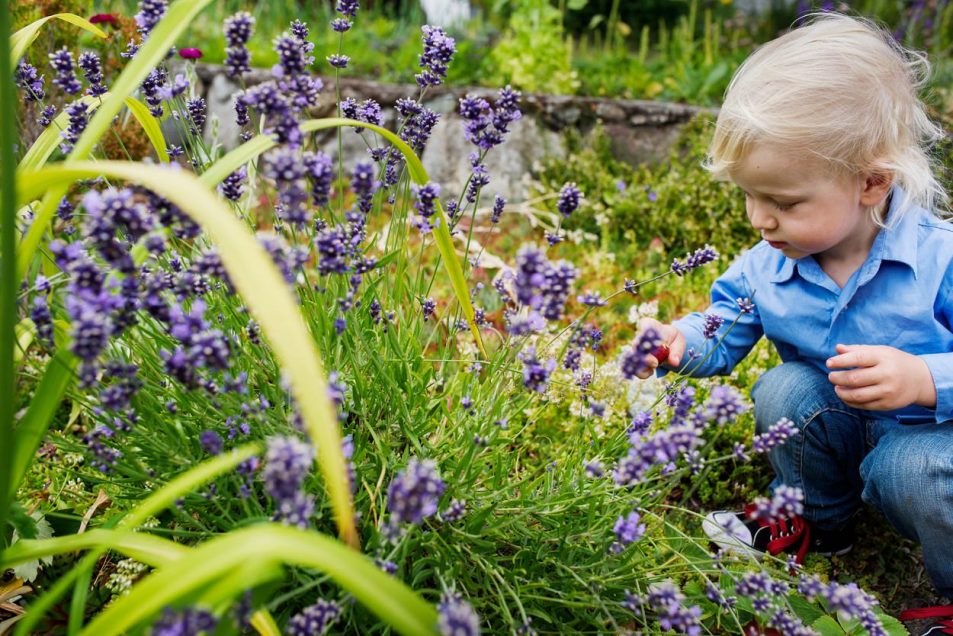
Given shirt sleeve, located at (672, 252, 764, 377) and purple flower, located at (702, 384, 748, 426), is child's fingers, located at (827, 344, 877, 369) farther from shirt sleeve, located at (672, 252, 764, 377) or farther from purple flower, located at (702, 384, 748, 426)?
purple flower, located at (702, 384, 748, 426)

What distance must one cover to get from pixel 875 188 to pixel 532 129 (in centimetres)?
271

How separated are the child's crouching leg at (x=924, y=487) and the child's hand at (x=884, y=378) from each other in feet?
0.51

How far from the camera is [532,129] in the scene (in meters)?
4.46

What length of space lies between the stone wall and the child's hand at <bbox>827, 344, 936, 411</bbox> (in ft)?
8.99

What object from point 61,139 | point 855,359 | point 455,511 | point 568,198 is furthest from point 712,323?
point 61,139

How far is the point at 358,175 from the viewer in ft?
4.33

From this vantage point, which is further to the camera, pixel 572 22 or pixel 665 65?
pixel 572 22

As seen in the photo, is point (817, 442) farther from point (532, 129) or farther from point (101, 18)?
point (101, 18)

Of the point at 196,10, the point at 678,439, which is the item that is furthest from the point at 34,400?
the point at 678,439

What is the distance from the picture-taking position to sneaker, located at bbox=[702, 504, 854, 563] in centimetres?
220

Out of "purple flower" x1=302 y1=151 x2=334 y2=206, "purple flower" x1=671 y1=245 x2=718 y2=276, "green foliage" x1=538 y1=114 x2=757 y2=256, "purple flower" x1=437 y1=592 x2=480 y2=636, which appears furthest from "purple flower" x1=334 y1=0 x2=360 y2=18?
"green foliage" x1=538 y1=114 x2=757 y2=256

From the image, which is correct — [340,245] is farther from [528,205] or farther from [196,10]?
[528,205]

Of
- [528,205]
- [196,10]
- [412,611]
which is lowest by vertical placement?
[528,205]

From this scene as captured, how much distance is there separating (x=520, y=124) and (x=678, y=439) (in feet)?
11.4
